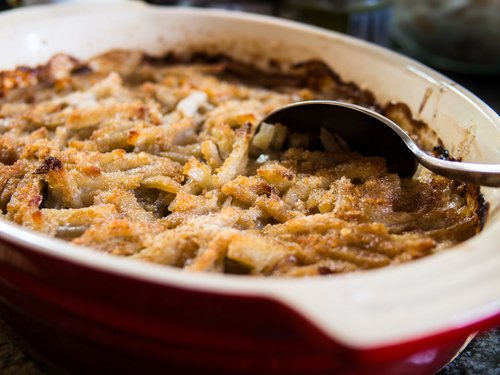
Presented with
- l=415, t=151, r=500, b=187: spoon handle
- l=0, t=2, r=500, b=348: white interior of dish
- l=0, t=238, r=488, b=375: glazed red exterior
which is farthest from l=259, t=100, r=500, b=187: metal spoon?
l=0, t=238, r=488, b=375: glazed red exterior

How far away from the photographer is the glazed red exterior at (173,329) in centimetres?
84

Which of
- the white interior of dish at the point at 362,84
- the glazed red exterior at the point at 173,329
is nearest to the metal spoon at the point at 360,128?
the white interior of dish at the point at 362,84

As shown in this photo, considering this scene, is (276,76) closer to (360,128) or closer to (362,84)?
(362,84)

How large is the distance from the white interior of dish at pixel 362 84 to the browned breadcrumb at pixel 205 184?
0.09 metres

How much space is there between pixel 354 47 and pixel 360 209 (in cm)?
76

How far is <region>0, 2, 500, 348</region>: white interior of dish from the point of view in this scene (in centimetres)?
82

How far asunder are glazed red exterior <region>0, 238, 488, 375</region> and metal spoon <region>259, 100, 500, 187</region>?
20.8 inches

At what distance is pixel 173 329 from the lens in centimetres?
90

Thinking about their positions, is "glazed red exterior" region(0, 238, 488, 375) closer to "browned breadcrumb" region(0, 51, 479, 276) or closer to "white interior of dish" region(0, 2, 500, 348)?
"white interior of dish" region(0, 2, 500, 348)

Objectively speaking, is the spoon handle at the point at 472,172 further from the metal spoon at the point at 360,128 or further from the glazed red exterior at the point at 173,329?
the glazed red exterior at the point at 173,329

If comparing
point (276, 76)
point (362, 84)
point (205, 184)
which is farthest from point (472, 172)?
point (276, 76)

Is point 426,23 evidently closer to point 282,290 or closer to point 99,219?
point 99,219

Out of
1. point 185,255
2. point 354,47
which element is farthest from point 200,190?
point 354,47

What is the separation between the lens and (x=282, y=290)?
0.82m
